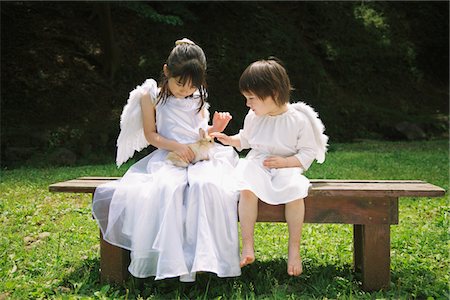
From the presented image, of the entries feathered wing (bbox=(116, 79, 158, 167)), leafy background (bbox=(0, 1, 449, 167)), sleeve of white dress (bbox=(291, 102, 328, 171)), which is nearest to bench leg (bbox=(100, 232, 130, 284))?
feathered wing (bbox=(116, 79, 158, 167))

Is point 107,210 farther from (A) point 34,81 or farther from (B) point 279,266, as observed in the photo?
(A) point 34,81

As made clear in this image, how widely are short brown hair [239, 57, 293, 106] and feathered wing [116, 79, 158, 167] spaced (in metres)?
0.62

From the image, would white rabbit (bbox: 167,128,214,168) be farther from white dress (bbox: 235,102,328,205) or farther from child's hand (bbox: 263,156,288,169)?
child's hand (bbox: 263,156,288,169)

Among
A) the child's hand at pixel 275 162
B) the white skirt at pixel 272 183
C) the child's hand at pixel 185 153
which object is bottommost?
the white skirt at pixel 272 183

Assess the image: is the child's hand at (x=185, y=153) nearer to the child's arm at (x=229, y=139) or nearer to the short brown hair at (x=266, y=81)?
the child's arm at (x=229, y=139)

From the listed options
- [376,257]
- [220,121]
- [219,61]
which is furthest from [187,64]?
[219,61]

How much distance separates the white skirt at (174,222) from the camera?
9.12 ft

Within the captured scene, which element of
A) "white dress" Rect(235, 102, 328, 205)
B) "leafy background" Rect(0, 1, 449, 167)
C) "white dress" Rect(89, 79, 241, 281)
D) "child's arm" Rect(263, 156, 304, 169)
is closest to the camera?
"white dress" Rect(89, 79, 241, 281)

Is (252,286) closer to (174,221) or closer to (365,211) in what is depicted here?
(174,221)

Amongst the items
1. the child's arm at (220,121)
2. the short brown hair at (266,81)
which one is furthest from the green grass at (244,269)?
the short brown hair at (266,81)

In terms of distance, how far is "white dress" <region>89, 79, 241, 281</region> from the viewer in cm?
278

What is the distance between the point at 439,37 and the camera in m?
17.8

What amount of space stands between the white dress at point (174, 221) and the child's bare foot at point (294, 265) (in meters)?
0.26

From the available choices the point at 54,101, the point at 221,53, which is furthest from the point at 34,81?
the point at 221,53
